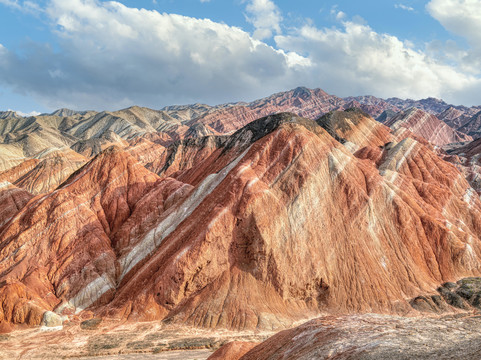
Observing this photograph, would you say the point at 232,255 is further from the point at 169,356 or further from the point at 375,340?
the point at 375,340

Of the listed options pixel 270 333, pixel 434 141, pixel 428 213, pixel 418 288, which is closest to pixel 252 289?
pixel 270 333

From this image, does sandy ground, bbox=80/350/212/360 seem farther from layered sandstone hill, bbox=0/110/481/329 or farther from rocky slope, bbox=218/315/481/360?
rocky slope, bbox=218/315/481/360

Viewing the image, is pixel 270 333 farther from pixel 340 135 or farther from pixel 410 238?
pixel 340 135

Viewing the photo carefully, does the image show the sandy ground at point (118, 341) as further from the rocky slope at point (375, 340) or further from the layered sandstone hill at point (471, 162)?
the layered sandstone hill at point (471, 162)

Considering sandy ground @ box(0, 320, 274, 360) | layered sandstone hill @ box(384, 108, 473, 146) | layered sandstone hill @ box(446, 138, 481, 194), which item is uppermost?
layered sandstone hill @ box(384, 108, 473, 146)

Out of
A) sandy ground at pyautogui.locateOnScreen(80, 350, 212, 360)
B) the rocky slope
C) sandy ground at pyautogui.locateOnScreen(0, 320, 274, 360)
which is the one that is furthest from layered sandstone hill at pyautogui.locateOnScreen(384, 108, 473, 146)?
the rocky slope

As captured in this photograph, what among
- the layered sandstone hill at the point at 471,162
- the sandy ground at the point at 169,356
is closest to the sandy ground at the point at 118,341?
the sandy ground at the point at 169,356

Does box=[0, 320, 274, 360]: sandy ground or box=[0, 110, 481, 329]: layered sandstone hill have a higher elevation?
box=[0, 110, 481, 329]: layered sandstone hill
